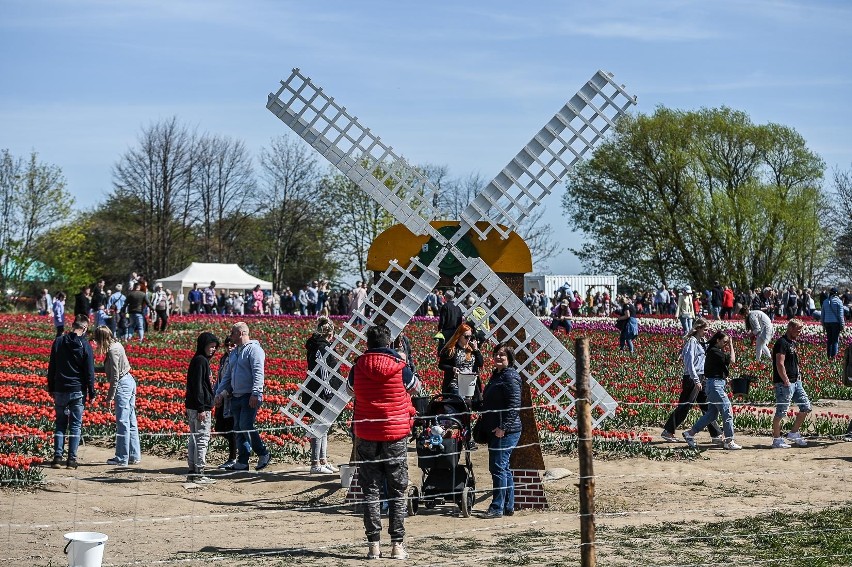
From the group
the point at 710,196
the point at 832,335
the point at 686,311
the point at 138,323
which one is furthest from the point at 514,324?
the point at 710,196

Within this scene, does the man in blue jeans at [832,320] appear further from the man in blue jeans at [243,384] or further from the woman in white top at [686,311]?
the man in blue jeans at [243,384]

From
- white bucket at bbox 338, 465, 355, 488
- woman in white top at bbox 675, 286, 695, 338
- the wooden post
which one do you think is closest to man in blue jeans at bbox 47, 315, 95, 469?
white bucket at bbox 338, 465, 355, 488

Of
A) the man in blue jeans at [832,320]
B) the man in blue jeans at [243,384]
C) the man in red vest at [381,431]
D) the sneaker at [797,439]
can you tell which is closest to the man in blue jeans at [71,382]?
the man in blue jeans at [243,384]

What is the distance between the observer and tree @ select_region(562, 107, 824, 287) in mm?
63000

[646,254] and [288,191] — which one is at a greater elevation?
[288,191]

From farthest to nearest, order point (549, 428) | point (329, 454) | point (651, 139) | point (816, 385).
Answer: point (651, 139) → point (816, 385) → point (549, 428) → point (329, 454)

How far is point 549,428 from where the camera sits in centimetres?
1762

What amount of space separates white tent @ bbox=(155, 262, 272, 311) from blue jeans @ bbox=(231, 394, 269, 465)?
43957 millimetres

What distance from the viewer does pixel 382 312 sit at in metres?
13.7

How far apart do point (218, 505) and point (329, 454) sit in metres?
3.55

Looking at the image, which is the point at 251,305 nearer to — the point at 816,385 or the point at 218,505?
the point at 816,385

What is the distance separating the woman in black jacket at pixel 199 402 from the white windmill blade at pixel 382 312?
117 cm

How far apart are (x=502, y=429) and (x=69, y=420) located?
5.87 metres

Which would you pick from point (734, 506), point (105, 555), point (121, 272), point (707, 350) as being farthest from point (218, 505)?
point (121, 272)
